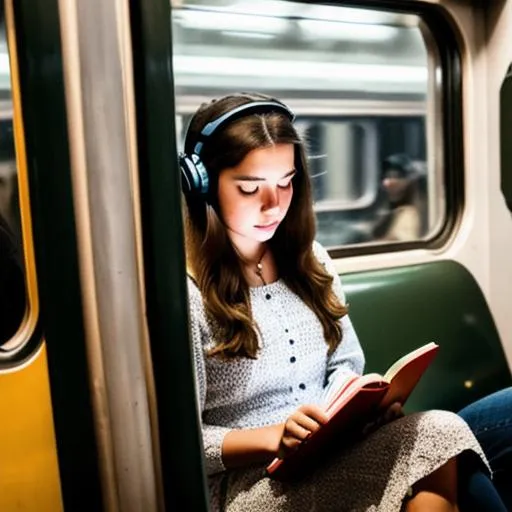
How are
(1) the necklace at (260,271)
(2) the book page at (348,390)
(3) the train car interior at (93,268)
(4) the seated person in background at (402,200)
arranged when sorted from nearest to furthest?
(3) the train car interior at (93,268), (2) the book page at (348,390), (1) the necklace at (260,271), (4) the seated person in background at (402,200)

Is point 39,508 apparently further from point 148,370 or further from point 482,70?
point 482,70

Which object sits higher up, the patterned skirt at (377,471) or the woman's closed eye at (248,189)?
the woman's closed eye at (248,189)

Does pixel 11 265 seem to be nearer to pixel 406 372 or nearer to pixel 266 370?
pixel 266 370

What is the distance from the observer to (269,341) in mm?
1749

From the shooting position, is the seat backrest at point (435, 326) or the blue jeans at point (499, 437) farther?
the seat backrest at point (435, 326)

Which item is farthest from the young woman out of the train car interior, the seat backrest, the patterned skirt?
the seat backrest

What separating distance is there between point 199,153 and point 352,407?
24.2 inches

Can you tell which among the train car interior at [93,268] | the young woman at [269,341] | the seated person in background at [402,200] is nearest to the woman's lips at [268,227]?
the young woman at [269,341]

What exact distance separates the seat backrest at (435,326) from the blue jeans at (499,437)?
0.38m

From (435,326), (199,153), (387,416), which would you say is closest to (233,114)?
(199,153)

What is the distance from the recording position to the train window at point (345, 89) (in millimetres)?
2398

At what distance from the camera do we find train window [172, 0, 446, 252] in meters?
2.40

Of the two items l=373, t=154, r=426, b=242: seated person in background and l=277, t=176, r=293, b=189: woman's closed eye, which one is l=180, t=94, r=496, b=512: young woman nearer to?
l=277, t=176, r=293, b=189: woman's closed eye

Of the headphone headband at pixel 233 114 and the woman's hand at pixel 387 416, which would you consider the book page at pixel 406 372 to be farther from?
the headphone headband at pixel 233 114
